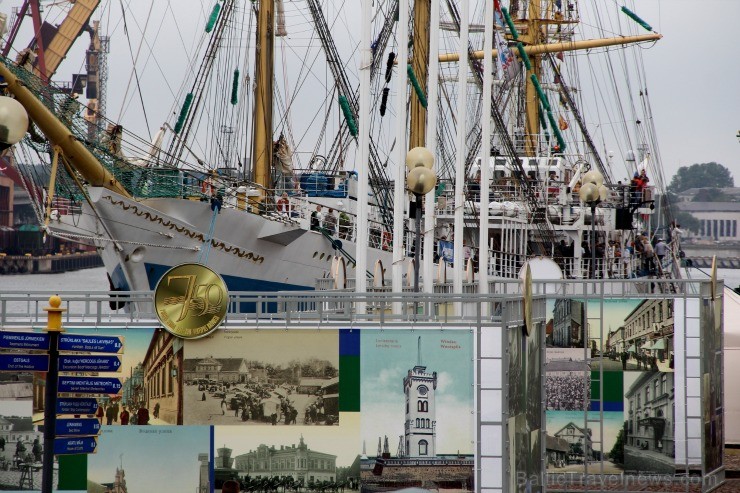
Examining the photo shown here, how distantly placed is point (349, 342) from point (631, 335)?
22.5 ft

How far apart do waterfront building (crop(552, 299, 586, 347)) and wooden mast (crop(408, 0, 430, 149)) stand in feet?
53.3

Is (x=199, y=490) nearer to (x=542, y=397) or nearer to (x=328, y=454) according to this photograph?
(x=328, y=454)

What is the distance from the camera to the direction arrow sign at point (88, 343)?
12.0 m

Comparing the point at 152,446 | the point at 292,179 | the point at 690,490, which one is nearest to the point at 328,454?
the point at 152,446

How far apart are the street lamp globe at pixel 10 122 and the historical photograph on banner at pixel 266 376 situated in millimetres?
3305

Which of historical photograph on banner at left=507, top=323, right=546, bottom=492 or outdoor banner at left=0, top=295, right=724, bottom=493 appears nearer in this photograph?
outdoor banner at left=0, top=295, right=724, bottom=493

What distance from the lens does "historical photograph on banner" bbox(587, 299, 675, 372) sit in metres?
20.7

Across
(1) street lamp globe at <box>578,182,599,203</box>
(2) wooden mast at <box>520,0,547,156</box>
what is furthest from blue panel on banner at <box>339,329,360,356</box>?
(2) wooden mast at <box>520,0,547,156</box>

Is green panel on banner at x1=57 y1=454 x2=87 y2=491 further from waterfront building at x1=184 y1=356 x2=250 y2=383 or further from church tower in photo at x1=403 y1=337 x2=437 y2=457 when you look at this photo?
church tower in photo at x1=403 y1=337 x2=437 y2=457

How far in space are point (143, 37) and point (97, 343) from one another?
2836 centimetres

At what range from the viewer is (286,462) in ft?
49.6

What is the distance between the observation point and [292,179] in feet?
151

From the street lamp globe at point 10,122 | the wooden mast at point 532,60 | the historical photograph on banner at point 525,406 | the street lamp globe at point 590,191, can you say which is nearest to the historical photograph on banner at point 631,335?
the historical photograph on banner at point 525,406

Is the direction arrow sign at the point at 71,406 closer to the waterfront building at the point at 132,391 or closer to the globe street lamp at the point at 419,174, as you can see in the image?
the waterfront building at the point at 132,391
